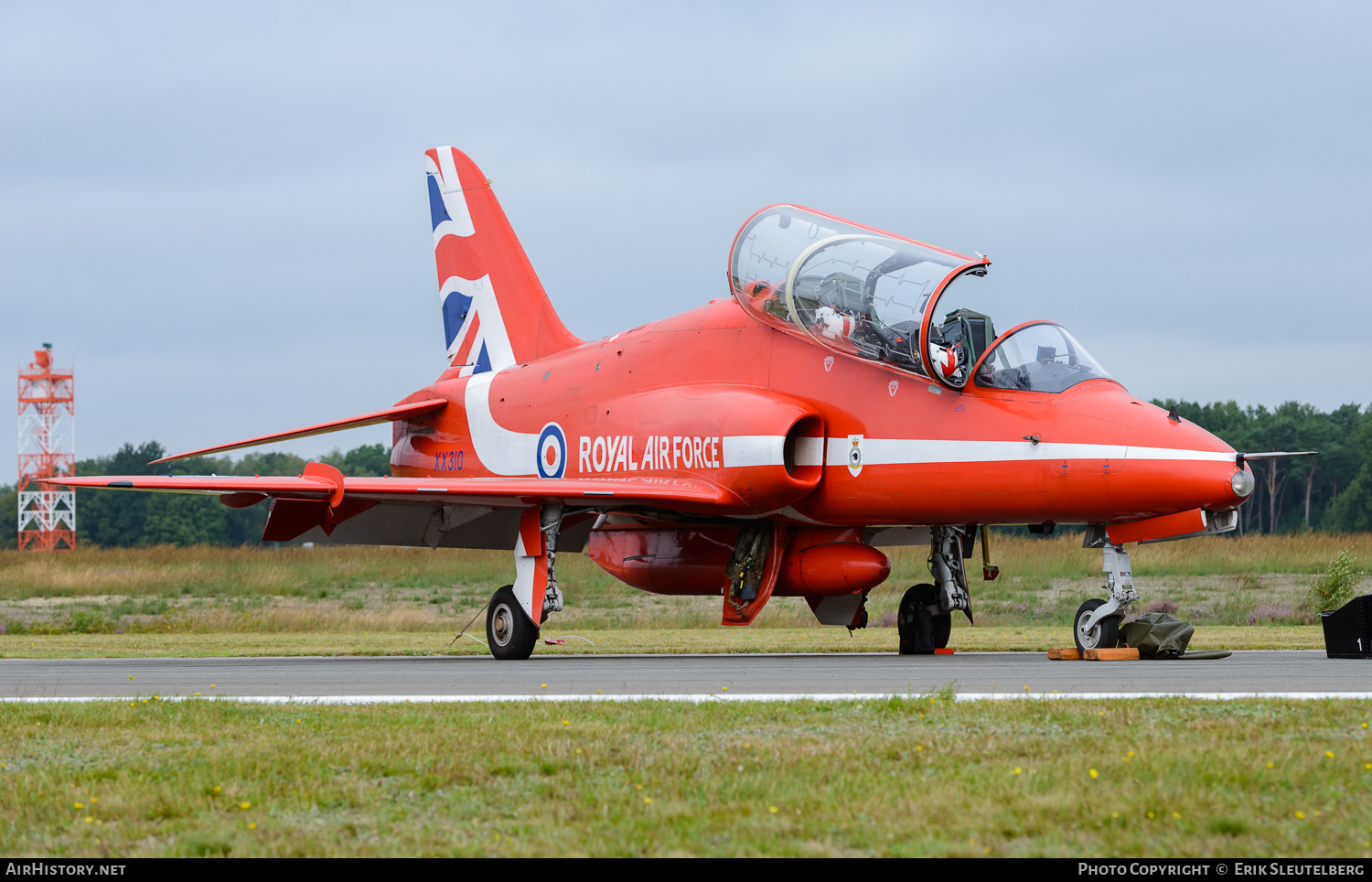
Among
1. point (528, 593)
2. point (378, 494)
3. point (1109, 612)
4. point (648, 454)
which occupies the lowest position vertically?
point (1109, 612)

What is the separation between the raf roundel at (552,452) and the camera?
16891mm

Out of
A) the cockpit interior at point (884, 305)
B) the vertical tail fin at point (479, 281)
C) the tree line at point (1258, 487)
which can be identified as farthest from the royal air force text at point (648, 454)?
the tree line at point (1258, 487)

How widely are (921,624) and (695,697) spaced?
696 centimetres

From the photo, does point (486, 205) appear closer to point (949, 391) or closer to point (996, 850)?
point (949, 391)

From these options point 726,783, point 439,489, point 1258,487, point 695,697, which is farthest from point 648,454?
point 1258,487

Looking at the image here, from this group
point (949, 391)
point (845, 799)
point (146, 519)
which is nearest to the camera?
point (845, 799)

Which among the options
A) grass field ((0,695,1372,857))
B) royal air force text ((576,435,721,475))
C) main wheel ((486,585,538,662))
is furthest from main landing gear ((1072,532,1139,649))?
main wheel ((486,585,538,662))

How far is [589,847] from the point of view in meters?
4.20

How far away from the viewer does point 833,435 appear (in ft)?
45.2

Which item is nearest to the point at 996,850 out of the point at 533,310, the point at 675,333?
the point at 675,333

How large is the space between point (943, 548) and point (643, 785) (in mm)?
10264

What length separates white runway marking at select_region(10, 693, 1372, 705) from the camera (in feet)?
24.0

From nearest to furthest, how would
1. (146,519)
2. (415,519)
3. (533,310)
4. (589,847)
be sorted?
(589,847) → (415,519) → (533,310) → (146,519)

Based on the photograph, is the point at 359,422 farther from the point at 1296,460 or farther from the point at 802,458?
the point at 1296,460
